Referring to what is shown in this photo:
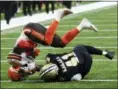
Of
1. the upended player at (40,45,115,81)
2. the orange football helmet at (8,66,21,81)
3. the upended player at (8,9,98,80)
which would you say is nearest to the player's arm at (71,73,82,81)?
the upended player at (40,45,115,81)

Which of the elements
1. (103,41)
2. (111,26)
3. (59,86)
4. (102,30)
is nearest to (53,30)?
(59,86)

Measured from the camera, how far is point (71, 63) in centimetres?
934

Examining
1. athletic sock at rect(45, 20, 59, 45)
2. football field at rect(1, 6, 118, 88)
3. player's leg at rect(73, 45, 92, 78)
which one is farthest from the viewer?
player's leg at rect(73, 45, 92, 78)

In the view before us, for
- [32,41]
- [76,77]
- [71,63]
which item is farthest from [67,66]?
[32,41]

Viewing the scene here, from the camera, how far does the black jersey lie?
927 centimetres

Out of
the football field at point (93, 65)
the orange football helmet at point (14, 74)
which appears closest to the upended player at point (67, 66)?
the football field at point (93, 65)

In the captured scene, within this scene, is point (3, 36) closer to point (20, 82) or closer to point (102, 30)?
point (102, 30)

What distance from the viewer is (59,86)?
Result: 9062 mm

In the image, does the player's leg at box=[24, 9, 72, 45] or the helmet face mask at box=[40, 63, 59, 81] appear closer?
the helmet face mask at box=[40, 63, 59, 81]

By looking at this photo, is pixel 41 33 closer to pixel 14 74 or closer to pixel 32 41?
pixel 32 41

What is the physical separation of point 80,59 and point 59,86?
0.61 metres

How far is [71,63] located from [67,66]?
3.6 inches

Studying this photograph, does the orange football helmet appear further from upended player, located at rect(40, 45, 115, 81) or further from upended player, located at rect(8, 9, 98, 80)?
upended player, located at rect(40, 45, 115, 81)

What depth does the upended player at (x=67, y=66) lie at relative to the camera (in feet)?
30.3
